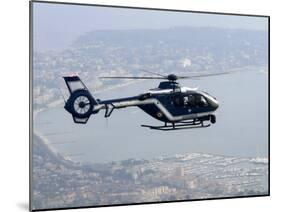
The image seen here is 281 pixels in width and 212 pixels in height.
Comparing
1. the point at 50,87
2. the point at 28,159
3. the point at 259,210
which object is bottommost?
the point at 259,210

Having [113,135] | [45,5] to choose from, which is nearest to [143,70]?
[113,135]

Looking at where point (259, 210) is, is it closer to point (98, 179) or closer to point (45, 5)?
point (98, 179)

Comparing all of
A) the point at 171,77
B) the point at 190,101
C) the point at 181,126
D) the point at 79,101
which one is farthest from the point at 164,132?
the point at 79,101

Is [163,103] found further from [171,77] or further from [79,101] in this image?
[79,101]

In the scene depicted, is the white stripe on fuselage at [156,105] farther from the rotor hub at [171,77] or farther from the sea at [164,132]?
the rotor hub at [171,77]

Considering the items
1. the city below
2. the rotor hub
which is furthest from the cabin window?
the city below

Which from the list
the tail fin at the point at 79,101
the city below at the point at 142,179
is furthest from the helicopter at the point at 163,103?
the city below at the point at 142,179

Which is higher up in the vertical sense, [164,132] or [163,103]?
[163,103]
